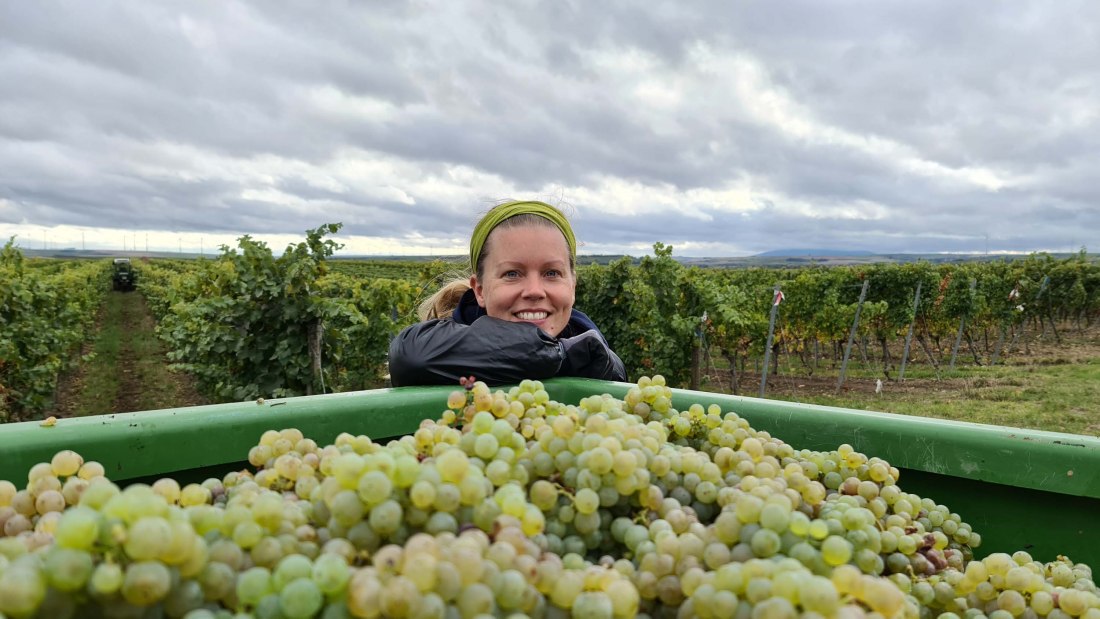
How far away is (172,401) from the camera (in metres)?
12.4

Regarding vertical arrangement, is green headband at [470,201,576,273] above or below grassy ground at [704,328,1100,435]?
above

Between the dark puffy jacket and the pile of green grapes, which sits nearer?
the pile of green grapes

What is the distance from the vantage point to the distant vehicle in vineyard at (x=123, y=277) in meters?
43.2

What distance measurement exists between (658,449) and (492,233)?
2153 millimetres

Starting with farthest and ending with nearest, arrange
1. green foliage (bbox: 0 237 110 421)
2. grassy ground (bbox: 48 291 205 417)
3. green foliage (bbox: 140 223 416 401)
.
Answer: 1. grassy ground (bbox: 48 291 205 417)
2. green foliage (bbox: 0 237 110 421)
3. green foliage (bbox: 140 223 416 401)

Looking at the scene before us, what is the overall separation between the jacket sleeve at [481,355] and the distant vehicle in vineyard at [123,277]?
48.5 metres

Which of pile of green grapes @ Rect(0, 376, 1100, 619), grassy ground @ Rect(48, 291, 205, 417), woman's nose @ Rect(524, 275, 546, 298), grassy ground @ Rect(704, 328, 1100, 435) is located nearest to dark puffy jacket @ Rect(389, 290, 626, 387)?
woman's nose @ Rect(524, 275, 546, 298)

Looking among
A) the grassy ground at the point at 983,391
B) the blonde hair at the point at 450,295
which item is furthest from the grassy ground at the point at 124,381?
the grassy ground at the point at 983,391

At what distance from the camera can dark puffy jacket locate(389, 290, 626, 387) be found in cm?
240

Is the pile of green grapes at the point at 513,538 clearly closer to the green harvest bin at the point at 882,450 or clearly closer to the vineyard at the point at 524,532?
the vineyard at the point at 524,532

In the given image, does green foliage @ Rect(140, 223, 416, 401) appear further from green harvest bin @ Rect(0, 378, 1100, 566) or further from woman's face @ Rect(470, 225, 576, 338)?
green harvest bin @ Rect(0, 378, 1100, 566)

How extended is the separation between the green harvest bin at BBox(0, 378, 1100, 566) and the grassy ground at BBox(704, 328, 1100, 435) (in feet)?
31.6

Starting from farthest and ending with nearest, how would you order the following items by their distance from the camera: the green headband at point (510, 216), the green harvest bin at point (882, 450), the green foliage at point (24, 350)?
the green foliage at point (24, 350), the green headband at point (510, 216), the green harvest bin at point (882, 450)

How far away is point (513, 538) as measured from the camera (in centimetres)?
73
